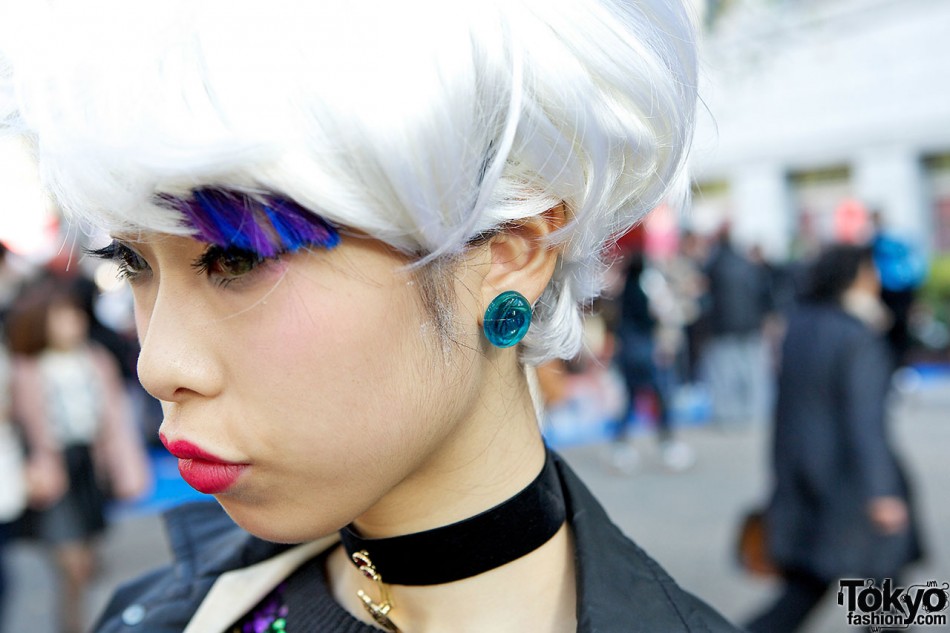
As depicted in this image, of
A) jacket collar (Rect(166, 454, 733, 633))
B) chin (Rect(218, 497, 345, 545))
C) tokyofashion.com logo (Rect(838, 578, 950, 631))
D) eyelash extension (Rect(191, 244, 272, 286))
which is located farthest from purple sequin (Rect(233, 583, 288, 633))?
tokyofashion.com logo (Rect(838, 578, 950, 631))

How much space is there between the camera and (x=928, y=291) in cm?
1217

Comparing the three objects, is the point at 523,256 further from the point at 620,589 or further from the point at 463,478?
the point at 620,589

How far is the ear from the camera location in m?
1.04

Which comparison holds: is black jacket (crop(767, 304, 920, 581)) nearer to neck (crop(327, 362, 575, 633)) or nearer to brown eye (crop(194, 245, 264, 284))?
neck (crop(327, 362, 575, 633))

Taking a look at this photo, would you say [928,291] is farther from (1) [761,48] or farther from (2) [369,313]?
(2) [369,313]

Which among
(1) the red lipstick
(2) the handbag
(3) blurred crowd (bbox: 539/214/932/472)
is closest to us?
(1) the red lipstick

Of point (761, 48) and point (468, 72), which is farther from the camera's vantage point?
point (761, 48)

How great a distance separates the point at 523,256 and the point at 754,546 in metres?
2.85

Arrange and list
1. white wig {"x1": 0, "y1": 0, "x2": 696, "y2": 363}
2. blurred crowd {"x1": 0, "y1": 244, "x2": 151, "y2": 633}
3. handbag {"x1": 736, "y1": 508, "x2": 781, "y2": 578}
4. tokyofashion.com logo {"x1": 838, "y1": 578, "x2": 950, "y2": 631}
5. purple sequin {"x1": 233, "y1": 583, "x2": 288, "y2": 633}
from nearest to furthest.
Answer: white wig {"x1": 0, "y1": 0, "x2": 696, "y2": 363} < purple sequin {"x1": 233, "y1": 583, "x2": 288, "y2": 633} < tokyofashion.com logo {"x1": 838, "y1": 578, "x2": 950, "y2": 631} < handbag {"x1": 736, "y1": 508, "x2": 781, "y2": 578} < blurred crowd {"x1": 0, "y1": 244, "x2": 151, "y2": 633}

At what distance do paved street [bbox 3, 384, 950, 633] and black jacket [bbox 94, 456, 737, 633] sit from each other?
2.73m

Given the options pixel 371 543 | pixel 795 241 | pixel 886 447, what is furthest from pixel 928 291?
pixel 371 543

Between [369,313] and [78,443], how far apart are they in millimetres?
3553

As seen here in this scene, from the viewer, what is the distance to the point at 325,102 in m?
0.83

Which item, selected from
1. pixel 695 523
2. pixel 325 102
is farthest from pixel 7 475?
pixel 695 523
